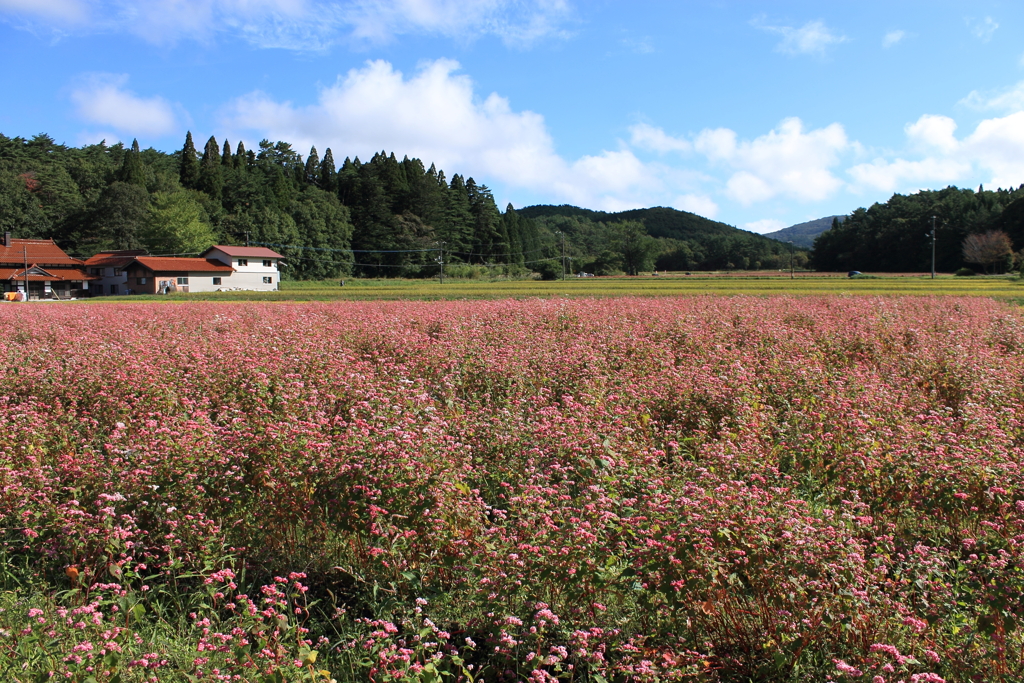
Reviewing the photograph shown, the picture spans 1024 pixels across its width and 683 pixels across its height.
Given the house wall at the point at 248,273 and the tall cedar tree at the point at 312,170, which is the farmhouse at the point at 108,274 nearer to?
the house wall at the point at 248,273

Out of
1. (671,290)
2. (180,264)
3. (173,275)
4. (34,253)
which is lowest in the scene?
(671,290)

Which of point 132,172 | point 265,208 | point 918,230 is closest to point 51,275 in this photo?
point 132,172

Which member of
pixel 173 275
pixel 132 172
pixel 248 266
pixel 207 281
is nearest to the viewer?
pixel 173 275

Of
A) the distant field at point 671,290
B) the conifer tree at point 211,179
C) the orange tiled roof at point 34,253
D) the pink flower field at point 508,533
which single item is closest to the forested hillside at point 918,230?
the distant field at point 671,290

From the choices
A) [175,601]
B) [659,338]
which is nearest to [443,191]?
[659,338]

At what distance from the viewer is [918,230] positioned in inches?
4011

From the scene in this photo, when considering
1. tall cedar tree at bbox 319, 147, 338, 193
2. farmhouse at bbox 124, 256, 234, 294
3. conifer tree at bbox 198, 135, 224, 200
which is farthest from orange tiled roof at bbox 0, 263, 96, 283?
tall cedar tree at bbox 319, 147, 338, 193

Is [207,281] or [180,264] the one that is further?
[207,281]

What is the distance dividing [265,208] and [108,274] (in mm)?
26123

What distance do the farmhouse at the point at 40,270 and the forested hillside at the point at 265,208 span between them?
9.56 m

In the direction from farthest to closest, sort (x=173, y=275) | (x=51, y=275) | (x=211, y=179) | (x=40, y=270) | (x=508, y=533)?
(x=211, y=179) → (x=51, y=275) → (x=173, y=275) → (x=40, y=270) → (x=508, y=533)

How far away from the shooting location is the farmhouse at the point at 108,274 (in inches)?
2953

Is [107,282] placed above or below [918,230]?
below

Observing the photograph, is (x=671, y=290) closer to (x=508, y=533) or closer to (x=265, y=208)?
(x=508, y=533)
